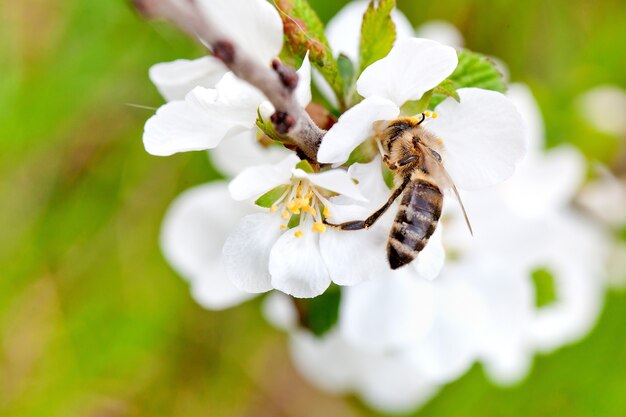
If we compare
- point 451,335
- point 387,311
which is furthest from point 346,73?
point 451,335

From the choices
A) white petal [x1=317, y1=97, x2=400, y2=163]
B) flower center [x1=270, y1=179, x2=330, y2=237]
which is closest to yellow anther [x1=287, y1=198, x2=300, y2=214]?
flower center [x1=270, y1=179, x2=330, y2=237]

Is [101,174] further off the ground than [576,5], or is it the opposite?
[576,5]

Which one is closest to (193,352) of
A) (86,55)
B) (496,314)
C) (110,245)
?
(110,245)

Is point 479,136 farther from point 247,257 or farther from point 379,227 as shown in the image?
point 247,257

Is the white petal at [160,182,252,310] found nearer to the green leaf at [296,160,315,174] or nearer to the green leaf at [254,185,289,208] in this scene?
the green leaf at [254,185,289,208]

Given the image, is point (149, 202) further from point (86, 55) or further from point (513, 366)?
point (513, 366)
